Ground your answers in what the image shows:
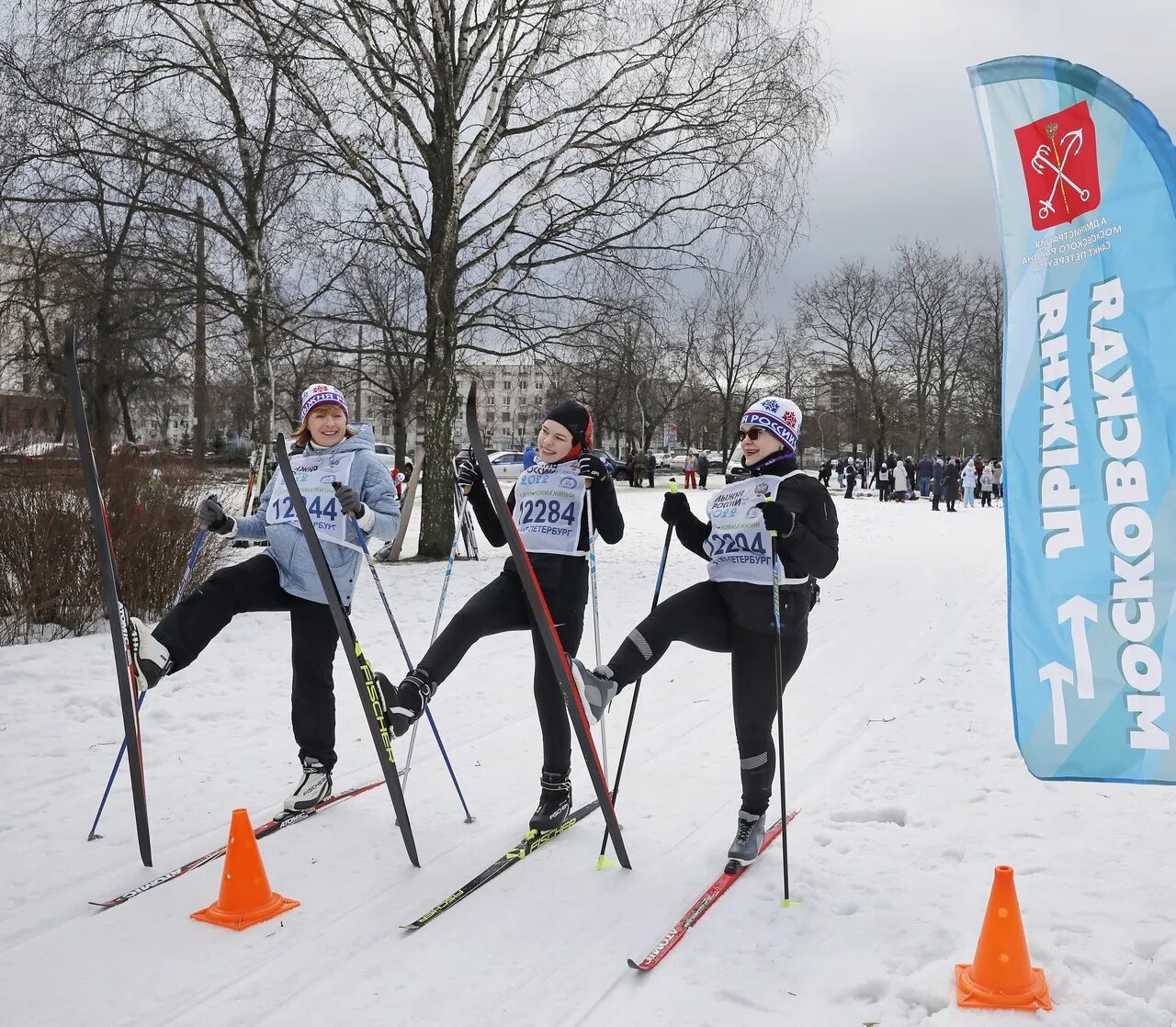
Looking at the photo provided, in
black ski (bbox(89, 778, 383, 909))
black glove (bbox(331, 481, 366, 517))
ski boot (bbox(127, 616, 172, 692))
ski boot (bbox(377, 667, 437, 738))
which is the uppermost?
black glove (bbox(331, 481, 366, 517))

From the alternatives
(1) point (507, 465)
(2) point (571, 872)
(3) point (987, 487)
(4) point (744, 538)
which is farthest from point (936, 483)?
(2) point (571, 872)

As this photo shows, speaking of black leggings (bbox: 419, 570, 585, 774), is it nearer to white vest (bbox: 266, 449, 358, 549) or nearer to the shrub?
white vest (bbox: 266, 449, 358, 549)

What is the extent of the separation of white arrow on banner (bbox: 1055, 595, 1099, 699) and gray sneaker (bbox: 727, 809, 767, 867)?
1416 mm

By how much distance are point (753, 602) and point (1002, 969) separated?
1.59 m

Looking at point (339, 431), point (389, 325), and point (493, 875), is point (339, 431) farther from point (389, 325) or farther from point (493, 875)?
point (389, 325)

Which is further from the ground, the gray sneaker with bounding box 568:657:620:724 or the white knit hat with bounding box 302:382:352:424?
the white knit hat with bounding box 302:382:352:424

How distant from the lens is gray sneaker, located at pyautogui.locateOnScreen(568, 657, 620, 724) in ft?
12.4

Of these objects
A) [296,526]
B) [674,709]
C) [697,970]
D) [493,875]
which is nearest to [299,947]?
[493,875]

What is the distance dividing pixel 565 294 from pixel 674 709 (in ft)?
26.4

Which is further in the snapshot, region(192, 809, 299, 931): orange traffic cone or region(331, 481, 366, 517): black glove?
region(331, 481, 366, 517): black glove

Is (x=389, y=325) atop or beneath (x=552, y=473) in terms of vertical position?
atop

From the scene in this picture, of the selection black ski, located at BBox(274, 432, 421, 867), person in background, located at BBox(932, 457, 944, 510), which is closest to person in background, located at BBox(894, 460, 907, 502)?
person in background, located at BBox(932, 457, 944, 510)

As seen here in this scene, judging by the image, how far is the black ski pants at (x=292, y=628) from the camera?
4191mm

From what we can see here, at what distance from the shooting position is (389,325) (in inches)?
533
